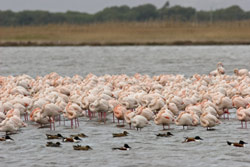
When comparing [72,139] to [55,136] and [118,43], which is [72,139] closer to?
[55,136]

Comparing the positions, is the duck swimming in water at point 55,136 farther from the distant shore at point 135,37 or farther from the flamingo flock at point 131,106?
the distant shore at point 135,37

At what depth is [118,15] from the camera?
172250 mm

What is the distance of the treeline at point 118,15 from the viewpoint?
161 metres

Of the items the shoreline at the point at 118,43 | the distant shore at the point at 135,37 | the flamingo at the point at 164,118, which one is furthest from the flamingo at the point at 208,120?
the distant shore at the point at 135,37

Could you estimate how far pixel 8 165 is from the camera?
13438 mm

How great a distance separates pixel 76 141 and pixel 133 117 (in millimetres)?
2412

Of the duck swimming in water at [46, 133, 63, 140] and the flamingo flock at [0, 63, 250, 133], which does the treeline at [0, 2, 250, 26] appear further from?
the duck swimming in water at [46, 133, 63, 140]

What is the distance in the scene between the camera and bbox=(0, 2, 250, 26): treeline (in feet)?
529

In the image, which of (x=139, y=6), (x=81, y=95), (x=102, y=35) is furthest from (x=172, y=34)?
(x=139, y=6)

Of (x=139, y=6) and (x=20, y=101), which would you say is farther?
(x=139, y=6)

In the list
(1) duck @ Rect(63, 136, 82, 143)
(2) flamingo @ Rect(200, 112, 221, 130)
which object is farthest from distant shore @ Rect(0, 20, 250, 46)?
(1) duck @ Rect(63, 136, 82, 143)

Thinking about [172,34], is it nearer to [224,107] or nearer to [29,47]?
[29,47]

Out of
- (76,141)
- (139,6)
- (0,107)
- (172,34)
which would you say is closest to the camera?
(76,141)

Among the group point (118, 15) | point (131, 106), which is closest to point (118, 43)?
point (131, 106)
